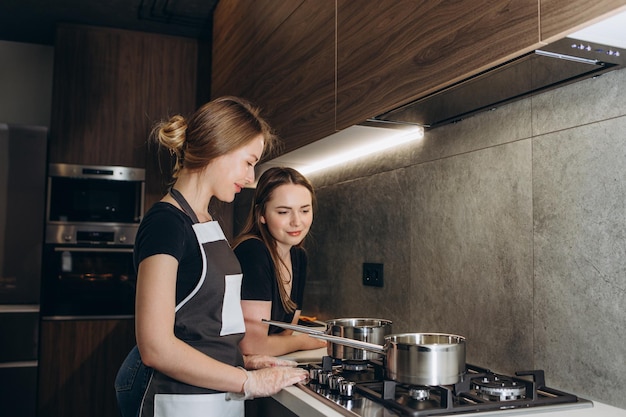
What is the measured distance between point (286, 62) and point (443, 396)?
1.33 m

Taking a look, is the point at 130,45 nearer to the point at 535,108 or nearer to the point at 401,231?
the point at 401,231

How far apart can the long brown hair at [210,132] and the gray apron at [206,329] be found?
0.10 m

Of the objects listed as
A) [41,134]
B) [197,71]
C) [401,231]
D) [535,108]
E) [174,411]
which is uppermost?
[197,71]

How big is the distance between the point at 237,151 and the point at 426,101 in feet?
1.49

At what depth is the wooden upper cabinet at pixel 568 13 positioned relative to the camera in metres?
0.84

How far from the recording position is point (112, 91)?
132 inches

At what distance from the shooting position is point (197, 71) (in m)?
3.54

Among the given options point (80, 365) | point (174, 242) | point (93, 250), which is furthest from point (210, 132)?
point (80, 365)

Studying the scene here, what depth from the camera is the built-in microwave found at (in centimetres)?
320

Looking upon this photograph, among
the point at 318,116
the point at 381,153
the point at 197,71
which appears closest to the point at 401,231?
the point at 381,153

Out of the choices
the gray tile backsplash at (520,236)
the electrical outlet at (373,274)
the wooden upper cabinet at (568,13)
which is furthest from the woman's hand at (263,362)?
the wooden upper cabinet at (568,13)

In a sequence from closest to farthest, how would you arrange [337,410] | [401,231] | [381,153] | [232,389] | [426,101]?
[337,410]
[232,389]
[426,101]
[401,231]
[381,153]

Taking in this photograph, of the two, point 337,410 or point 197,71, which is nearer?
point 337,410

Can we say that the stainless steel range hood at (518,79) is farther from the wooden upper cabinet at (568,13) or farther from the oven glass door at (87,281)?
the oven glass door at (87,281)
